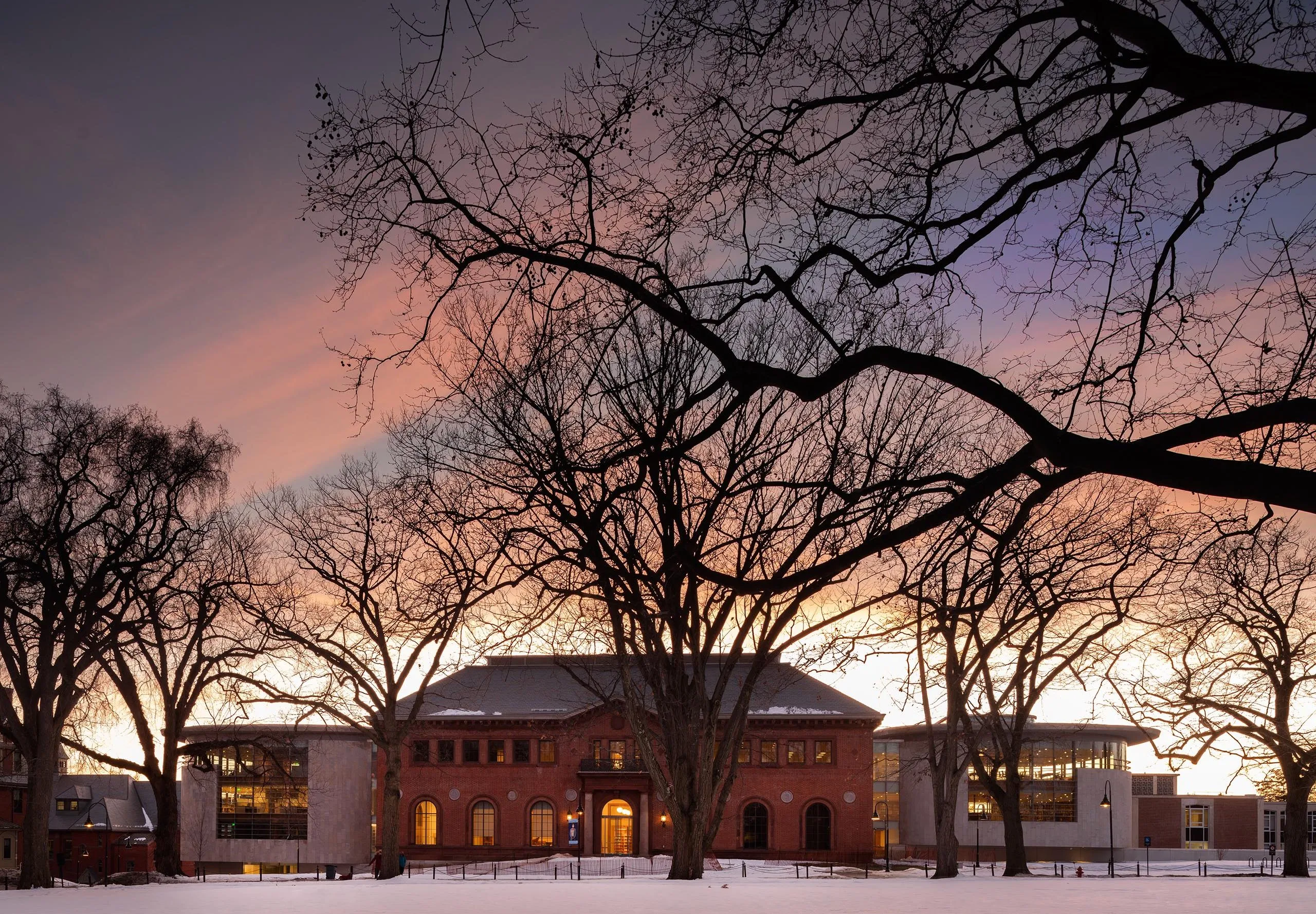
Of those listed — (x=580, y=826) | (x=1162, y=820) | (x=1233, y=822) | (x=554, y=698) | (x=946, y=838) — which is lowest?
(x=1233, y=822)

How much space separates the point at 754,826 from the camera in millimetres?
69312

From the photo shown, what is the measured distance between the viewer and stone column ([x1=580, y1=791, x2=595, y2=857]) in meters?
69.1

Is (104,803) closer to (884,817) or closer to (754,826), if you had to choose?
(754,826)

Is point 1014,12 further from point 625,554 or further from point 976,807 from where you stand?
point 976,807

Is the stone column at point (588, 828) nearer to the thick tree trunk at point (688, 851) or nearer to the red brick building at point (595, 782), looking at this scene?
the red brick building at point (595, 782)

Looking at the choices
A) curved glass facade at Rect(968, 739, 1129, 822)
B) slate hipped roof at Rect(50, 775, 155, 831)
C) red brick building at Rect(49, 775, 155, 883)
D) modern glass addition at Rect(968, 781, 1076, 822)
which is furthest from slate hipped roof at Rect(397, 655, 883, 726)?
slate hipped roof at Rect(50, 775, 155, 831)

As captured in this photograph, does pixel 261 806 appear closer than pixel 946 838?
No

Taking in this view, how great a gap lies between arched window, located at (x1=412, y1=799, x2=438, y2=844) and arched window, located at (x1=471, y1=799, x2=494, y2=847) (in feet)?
7.04

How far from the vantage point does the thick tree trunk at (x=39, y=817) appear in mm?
30844

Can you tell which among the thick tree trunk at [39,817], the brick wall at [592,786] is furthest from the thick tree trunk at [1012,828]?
the brick wall at [592,786]

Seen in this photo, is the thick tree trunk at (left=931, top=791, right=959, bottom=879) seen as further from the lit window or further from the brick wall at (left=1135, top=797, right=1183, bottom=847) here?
the brick wall at (left=1135, top=797, right=1183, bottom=847)

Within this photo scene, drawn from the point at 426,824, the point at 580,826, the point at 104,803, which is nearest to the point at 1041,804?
the point at 580,826

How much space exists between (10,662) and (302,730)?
3886 centimetres

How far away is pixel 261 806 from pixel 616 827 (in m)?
21.5
